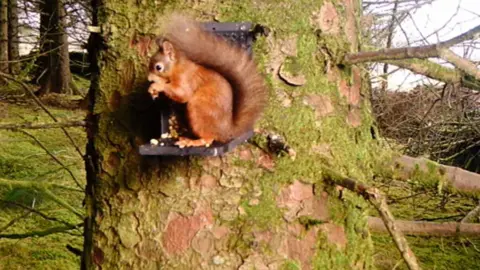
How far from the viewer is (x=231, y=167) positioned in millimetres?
988

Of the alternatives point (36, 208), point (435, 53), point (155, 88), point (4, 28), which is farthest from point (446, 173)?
point (4, 28)

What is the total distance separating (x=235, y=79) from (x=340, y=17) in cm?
30

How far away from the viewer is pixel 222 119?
2.92ft

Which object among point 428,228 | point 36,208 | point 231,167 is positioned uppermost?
point 231,167

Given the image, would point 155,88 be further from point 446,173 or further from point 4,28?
point 4,28

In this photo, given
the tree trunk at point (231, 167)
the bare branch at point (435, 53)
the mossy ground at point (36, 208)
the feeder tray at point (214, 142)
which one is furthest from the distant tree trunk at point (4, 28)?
the bare branch at point (435, 53)

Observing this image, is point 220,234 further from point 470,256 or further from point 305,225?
point 470,256

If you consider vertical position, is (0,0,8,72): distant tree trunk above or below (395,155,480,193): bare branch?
above

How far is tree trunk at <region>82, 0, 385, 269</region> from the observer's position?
3.23 feet

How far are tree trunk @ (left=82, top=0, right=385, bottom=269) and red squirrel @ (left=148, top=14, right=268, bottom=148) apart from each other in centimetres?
10

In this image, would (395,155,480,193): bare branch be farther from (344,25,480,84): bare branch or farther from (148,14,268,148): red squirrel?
(148,14,268,148): red squirrel

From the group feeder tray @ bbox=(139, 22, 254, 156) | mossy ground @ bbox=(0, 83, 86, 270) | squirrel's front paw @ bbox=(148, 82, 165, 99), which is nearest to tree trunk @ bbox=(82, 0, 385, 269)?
feeder tray @ bbox=(139, 22, 254, 156)

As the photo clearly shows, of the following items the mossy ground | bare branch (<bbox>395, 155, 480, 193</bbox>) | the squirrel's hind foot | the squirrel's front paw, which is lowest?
the mossy ground

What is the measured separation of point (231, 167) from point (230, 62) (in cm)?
20
